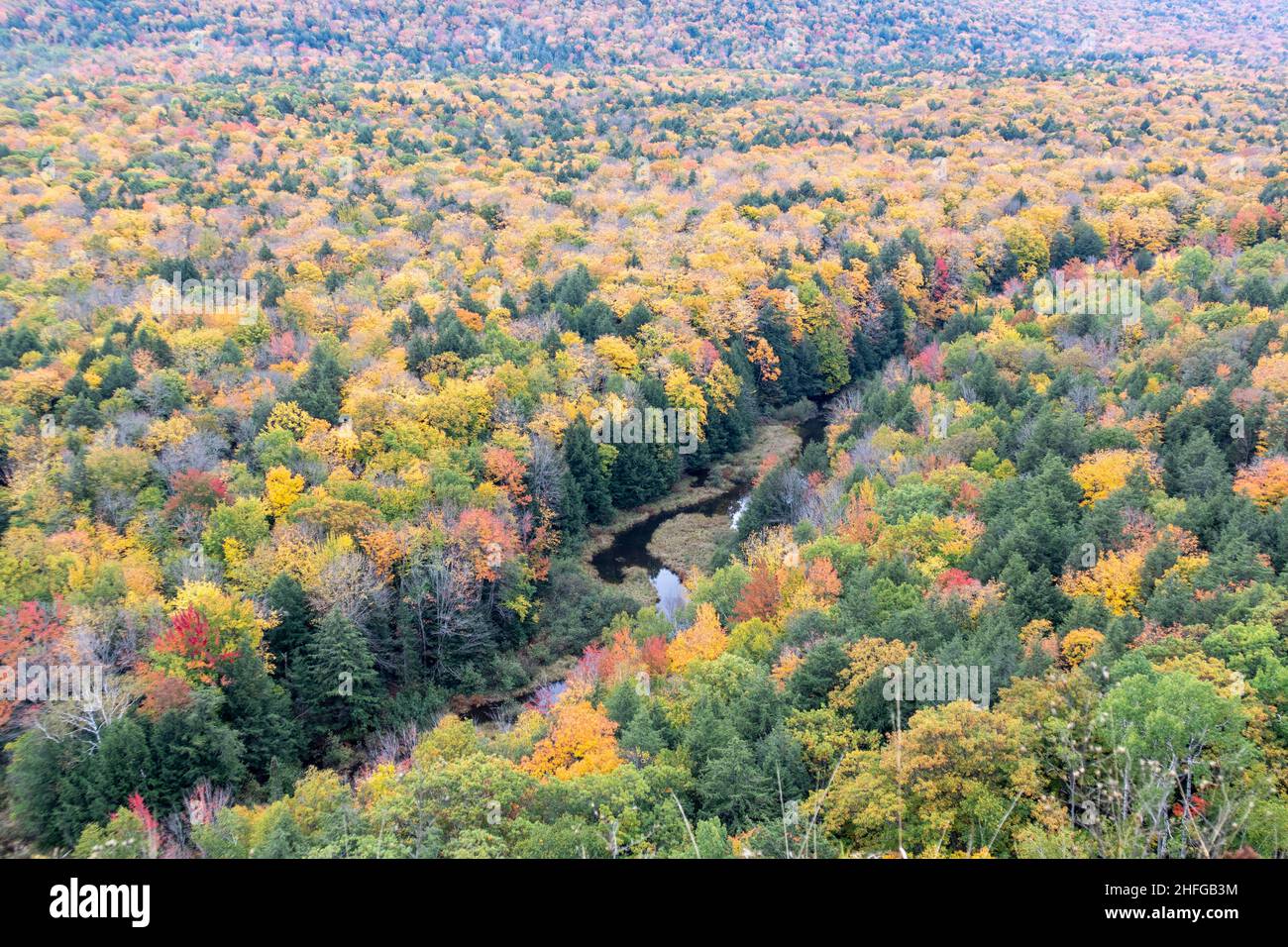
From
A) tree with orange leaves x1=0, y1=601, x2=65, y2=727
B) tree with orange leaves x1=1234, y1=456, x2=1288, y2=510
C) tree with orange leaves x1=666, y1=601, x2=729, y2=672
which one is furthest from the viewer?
tree with orange leaves x1=1234, y1=456, x2=1288, y2=510

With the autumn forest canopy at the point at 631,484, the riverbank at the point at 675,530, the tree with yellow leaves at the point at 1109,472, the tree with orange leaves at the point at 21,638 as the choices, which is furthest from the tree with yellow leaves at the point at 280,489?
the tree with yellow leaves at the point at 1109,472

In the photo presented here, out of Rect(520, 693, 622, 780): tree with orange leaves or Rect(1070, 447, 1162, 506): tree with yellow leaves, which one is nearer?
Rect(520, 693, 622, 780): tree with orange leaves

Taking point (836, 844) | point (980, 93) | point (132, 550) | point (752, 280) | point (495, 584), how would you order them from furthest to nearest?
point (980, 93) < point (752, 280) < point (495, 584) < point (132, 550) < point (836, 844)

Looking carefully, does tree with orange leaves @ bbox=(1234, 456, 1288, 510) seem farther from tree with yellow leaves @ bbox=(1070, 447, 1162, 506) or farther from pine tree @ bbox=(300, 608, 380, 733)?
pine tree @ bbox=(300, 608, 380, 733)

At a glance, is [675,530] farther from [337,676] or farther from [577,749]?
[577,749]

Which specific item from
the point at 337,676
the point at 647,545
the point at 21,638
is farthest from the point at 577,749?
the point at 647,545

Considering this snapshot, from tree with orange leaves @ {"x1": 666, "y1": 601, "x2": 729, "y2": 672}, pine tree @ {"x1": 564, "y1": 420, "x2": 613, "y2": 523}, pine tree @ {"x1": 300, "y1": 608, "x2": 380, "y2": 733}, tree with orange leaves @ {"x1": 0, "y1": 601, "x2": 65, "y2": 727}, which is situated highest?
pine tree @ {"x1": 564, "y1": 420, "x2": 613, "y2": 523}

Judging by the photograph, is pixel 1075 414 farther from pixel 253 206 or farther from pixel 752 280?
pixel 253 206

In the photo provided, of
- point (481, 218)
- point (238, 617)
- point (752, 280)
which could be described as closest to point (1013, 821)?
point (238, 617)

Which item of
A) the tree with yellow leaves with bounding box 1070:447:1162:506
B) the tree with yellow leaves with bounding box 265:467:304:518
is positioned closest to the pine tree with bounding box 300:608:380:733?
the tree with yellow leaves with bounding box 265:467:304:518
